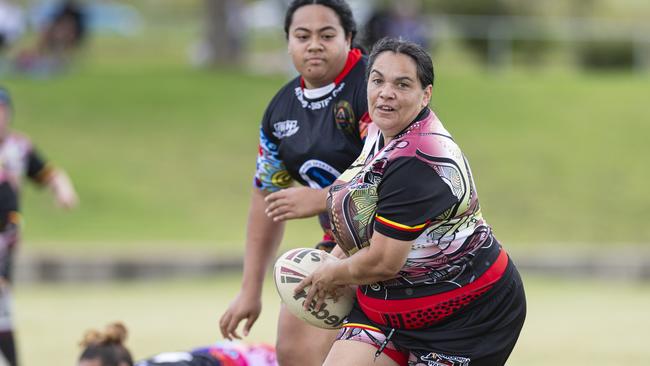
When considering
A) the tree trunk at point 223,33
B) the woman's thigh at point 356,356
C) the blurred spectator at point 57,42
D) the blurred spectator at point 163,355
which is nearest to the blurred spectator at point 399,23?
the tree trunk at point 223,33

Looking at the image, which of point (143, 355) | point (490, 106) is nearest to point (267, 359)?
point (143, 355)

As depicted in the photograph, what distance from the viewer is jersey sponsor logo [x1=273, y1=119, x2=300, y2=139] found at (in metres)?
5.43

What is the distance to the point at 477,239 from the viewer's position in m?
4.58

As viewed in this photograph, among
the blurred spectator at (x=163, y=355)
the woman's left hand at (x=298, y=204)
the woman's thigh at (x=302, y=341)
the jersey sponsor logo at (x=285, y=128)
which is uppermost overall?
the jersey sponsor logo at (x=285, y=128)

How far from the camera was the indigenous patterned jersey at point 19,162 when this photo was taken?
7970 millimetres

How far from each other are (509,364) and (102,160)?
10.5m

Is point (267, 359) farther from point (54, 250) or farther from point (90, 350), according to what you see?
point (54, 250)

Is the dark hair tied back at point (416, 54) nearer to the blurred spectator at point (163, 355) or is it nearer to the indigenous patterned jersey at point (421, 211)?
the indigenous patterned jersey at point (421, 211)

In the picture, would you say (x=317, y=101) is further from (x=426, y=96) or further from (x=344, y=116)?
(x=426, y=96)

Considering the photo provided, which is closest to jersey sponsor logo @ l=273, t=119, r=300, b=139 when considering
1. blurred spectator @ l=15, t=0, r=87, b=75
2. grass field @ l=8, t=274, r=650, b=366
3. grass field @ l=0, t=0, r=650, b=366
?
grass field @ l=8, t=274, r=650, b=366

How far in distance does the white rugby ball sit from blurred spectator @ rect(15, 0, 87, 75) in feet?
51.5

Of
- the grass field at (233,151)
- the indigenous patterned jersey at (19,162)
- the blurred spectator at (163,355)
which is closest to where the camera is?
the blurred spectator at (163,355)

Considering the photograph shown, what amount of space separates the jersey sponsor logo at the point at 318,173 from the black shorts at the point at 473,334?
0.92 meters

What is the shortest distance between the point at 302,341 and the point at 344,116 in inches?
42.1
